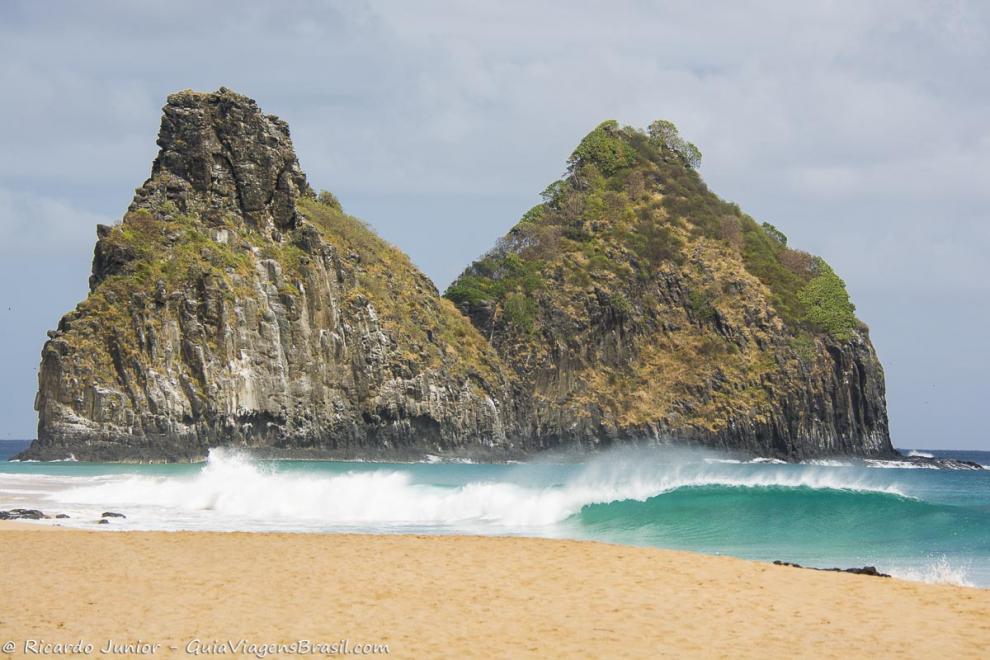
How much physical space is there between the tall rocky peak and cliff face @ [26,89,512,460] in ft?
0.35

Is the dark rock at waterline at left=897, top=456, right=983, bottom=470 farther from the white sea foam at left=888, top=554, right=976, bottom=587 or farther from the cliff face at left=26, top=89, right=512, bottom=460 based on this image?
the white sea foam at left=888, top=554, right=976, bottom=587

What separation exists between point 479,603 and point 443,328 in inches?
3134

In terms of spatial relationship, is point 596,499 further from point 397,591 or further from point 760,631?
point 760,631

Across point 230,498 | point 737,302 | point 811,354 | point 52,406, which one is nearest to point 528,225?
point 737,302

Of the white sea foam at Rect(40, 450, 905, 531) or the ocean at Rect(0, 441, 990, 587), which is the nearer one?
the ocean at Rect(0, 441, 990, 587)

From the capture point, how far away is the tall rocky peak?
79.0 meters

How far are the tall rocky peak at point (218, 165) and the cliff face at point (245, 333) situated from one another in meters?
0.11

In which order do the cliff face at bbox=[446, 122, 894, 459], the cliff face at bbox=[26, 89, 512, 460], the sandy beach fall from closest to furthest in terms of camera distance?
the sandy beach, the cliff face at bbox=[26, 89, 512, 460], the cliff face at bbox=[446, 122, 894, 459]

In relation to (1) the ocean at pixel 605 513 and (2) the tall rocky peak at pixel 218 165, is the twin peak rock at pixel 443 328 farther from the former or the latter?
(1) the ocean at pixel 605 513

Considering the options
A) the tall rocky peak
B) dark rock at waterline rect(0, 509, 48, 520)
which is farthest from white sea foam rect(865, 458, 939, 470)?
dark rock at waterline rect(0, 509, 48, 520)

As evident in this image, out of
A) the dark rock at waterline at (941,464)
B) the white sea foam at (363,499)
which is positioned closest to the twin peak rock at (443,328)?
the dark rock at waterline at (941,464)

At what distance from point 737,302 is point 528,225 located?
2408 cm

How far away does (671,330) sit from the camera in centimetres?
10944

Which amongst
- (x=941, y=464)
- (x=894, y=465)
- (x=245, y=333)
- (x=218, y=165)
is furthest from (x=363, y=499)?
(x=941, y=464)
